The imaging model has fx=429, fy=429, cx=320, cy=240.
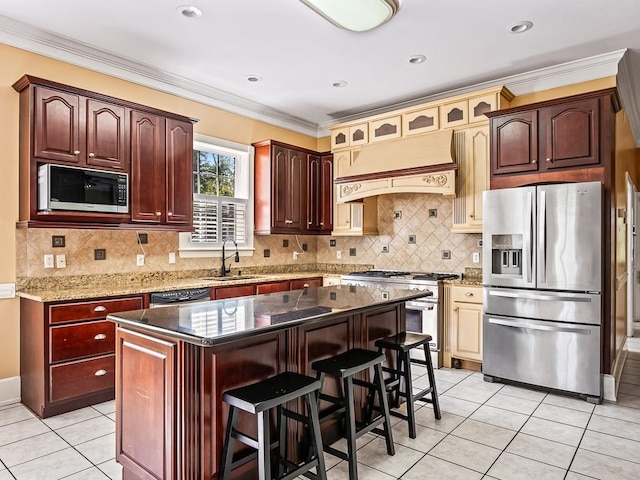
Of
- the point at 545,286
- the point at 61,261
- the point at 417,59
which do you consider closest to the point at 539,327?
the point at 545,286

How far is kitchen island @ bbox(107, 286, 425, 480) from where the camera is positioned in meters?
1.96

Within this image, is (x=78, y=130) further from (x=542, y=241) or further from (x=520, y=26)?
(x=542, y=241)

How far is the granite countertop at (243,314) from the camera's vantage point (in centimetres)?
190

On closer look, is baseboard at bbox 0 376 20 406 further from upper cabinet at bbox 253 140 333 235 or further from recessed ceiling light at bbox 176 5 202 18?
recessed ceiling light at bbox 176 5 202 18

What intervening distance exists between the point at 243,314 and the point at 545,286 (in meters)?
2.79

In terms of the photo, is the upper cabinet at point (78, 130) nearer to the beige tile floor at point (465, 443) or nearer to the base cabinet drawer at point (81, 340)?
the base cabinet drawer at point (81, 340)

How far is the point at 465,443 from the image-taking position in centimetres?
283

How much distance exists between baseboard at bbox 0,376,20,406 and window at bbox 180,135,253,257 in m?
1.84

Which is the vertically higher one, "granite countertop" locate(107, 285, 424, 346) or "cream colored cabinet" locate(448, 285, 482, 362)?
"granite countertop" locate(107, 285, 424, 346)

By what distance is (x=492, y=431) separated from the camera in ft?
9.92

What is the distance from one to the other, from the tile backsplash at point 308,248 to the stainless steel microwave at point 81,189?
0.42 meters

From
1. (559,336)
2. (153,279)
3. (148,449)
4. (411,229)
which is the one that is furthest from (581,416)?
(153,279)

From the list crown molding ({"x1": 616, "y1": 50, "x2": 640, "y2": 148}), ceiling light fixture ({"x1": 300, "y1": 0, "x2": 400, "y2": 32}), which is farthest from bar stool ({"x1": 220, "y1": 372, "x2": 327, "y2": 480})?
crown molding ({"x1": 616, "y1": 50, "x2": 640, "y2": 148})

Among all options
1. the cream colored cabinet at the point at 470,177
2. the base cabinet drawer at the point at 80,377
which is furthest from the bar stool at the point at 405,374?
the base cabinet drawer at the point at 80,377
